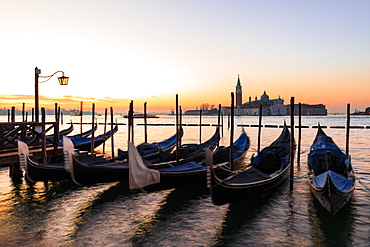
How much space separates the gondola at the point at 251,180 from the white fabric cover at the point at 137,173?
1.45 meters

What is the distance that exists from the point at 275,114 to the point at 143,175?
14799cm

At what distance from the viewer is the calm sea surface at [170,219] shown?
5.34 metres

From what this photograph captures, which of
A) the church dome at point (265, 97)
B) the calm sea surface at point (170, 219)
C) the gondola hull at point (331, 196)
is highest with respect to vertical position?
the church dome at point (265, 97)

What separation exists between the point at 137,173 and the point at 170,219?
122 cm

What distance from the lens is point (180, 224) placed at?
6.07m

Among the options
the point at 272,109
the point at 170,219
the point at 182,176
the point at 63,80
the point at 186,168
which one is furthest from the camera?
the point at 272,109

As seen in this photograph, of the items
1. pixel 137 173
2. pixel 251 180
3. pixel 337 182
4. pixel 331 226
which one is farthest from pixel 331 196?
pixel 137 173

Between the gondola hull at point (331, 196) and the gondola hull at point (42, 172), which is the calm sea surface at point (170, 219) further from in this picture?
the gondola hull at point (42, 172)

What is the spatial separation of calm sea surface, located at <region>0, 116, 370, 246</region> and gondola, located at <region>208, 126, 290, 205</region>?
1.53 ft

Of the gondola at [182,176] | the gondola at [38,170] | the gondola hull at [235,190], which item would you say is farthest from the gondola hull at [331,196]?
the gondola at [38,170]

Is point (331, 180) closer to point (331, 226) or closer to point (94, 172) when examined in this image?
point (331, 226)

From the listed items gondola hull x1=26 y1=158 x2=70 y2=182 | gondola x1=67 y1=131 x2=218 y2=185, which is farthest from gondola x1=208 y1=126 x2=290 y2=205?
gondola hull x1=26 y1=158 x2=70 y2=182

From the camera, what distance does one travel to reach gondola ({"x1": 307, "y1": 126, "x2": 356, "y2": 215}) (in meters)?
5.97

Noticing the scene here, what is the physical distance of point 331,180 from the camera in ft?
19.5
